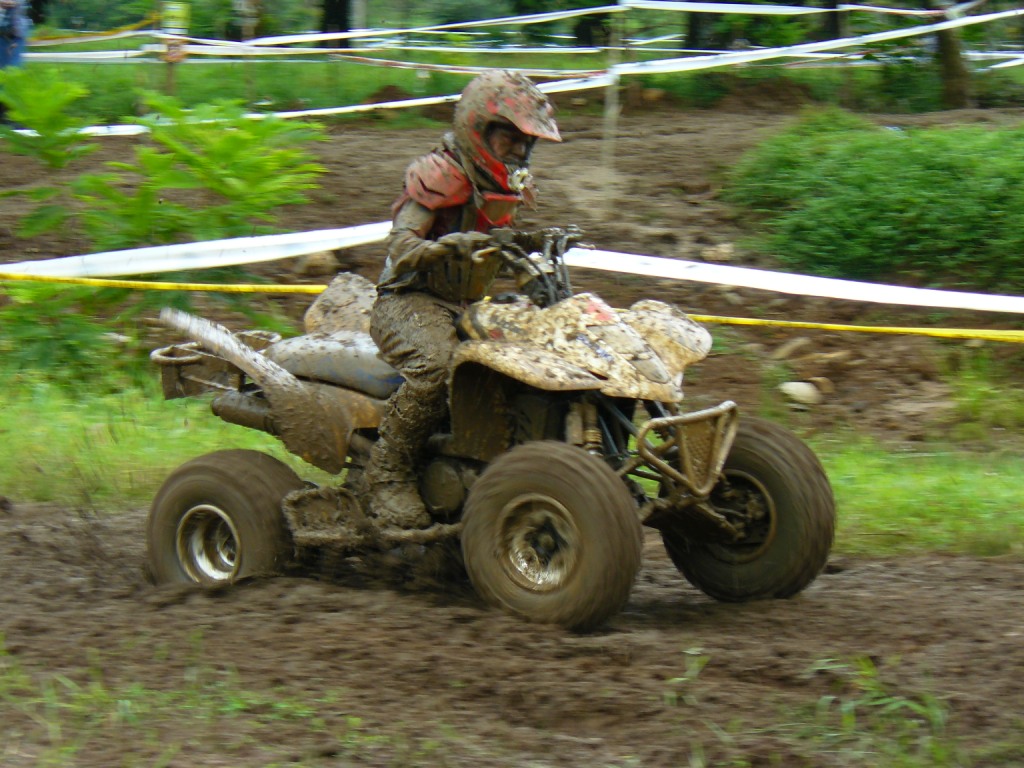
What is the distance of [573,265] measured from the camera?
→ 943cm

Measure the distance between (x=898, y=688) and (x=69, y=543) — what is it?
4191mm

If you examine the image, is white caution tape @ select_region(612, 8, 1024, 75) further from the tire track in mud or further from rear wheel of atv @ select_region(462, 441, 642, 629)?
rear wheel of atv @ select_region(462, 441, 642, 629)

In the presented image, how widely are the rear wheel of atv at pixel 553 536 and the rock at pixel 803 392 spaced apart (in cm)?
460

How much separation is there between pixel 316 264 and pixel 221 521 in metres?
5.14

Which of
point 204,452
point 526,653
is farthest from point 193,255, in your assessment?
point 526,653

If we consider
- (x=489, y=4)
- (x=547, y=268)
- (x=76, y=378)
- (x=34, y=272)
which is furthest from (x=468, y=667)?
(x=489, y=4)

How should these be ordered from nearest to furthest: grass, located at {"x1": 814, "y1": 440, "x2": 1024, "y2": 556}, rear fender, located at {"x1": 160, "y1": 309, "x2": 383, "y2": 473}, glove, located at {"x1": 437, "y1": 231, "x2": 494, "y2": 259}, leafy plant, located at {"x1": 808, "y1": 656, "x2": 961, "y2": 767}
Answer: leafy plant, located at {"x1": 808, "y1": 656, "x2": 961, "y2": 767}, glove, located at {"x1": 437, "y1": 231, "x2": 494, "y2": 259}, rear fender, located at {"x1": 160, "y1": 309, "x2": 383, "y2": 473}, grass, located at {"x1": 814, "y1": 440, "x2": 1024, "y2": 556}

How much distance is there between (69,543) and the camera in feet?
22.0

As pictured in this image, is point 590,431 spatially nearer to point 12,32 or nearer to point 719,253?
point 719,253

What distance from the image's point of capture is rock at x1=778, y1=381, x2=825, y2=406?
912 cm

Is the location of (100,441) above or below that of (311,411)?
below

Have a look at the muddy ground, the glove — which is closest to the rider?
the glove

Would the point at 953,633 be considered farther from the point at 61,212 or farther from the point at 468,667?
the point at 61,212

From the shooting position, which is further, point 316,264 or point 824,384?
point 316,264
